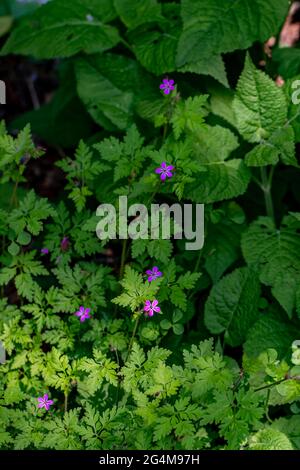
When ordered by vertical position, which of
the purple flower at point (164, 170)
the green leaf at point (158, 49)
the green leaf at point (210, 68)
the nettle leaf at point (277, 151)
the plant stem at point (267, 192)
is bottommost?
the purple flower at point (164, 170)

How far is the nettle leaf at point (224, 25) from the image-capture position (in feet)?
7.73

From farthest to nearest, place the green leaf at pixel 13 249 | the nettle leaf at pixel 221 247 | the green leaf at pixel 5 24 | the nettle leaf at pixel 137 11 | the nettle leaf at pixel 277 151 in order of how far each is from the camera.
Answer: the green leaf at pixel 5 24 → the nettle leaf at pixel 137 11 → the nettle leaf at pixel 221 247 → the nettle leaf at pixel 277 151 → the green leaf at pixel 13 249

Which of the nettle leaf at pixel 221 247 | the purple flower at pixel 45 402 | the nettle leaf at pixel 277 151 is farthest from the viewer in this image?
the nettle leaf at pixel 221 247

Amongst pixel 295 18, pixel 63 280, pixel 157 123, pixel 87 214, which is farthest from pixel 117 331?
pixel 295 18

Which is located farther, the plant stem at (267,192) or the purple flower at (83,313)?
the plant stem at (267,192)

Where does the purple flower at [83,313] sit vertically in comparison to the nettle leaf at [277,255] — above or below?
below

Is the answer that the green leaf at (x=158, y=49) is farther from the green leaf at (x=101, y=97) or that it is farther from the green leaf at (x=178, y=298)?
the green leaf at (x=178, y=298)

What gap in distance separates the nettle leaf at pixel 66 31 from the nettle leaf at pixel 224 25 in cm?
41

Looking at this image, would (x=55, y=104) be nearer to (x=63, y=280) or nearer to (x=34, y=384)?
(x=63, y=280)

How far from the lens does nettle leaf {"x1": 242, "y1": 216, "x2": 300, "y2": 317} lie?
221cm

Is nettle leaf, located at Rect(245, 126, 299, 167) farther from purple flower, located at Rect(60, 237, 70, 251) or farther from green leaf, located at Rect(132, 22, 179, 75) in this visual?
purple flower, located at Rect(60, 237, 70, 251)

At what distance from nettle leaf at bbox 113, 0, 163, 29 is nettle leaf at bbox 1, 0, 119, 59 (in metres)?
0.07

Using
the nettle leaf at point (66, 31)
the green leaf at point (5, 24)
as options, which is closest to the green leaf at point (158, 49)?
the nettle leaf at point (66, 31)

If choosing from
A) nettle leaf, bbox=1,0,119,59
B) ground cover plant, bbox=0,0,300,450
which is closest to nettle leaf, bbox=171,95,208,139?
ground cover plant, bbox=0,0,300,450
